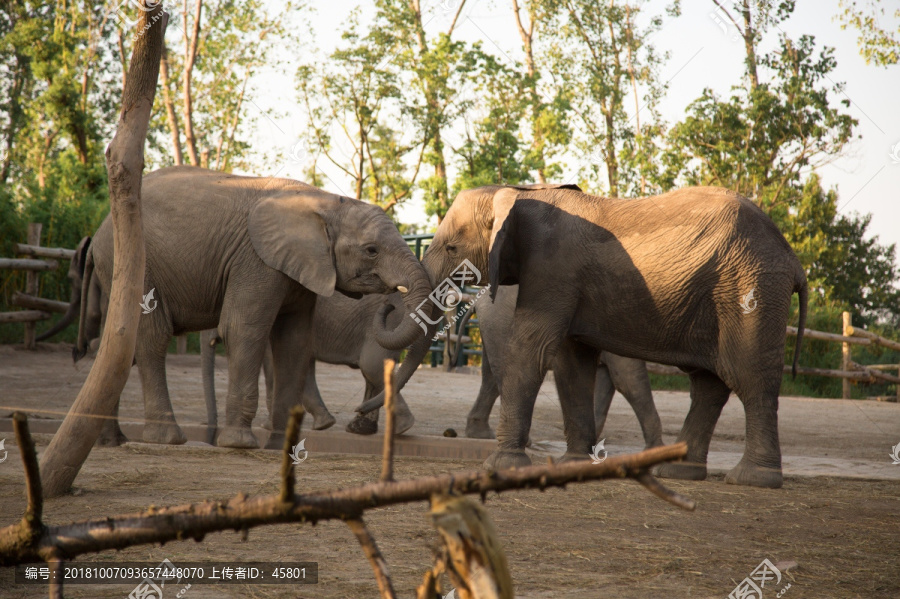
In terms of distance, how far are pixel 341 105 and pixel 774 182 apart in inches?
453

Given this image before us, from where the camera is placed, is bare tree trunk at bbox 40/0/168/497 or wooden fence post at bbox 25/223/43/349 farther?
wooden fence post at bbox 25/223/43/349

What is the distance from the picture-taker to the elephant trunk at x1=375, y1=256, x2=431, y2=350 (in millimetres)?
7508

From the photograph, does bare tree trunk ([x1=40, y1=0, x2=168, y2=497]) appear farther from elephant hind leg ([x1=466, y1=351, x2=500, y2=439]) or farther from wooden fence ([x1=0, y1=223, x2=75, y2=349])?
wooden fence ([x1=0, y1=223, x2=75, y2=349])

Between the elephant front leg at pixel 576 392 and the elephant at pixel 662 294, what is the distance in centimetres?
18

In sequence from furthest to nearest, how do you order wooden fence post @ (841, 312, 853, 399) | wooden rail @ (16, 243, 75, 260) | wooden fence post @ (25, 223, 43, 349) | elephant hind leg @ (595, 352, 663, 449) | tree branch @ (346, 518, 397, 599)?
wooden fence post @ (841, 312, 853, 399) → wooden rail @ (16, 243, 75, 260) → wooden fence post @ (25, 223, 43, 349) → elephant hind leg @ (595, 352, 663, 449) → tree branch @ (346, 518, 397, 599)

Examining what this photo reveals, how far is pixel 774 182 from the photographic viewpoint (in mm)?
20266

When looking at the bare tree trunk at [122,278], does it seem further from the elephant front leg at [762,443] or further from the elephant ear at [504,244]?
the elephant front leg at [762,443]

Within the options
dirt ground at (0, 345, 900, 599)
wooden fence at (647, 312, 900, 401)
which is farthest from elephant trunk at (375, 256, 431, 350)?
wooden fence at (647, 312, 900, 401)

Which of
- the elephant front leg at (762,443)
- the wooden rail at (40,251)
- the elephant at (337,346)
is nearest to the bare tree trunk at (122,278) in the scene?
the elephant at (337,346)

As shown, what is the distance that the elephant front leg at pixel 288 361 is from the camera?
7871 millimetres

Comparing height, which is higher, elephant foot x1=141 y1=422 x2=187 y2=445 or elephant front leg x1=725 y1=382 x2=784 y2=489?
elephant front leg x1=725 y1=382 x2=784 y2=489

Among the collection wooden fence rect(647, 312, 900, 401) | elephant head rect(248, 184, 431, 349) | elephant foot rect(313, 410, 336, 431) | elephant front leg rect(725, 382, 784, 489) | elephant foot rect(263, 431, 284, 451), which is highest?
elephant head rect(248, 184, 431, 349)

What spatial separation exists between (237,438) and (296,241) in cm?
161

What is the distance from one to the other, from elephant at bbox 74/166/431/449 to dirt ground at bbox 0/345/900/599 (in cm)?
64
